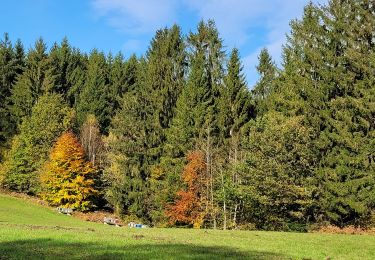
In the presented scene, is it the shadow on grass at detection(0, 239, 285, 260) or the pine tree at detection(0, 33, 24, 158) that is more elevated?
the pine tree at detection(0, 33, 24, 158)

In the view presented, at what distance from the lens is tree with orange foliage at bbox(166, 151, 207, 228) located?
4806cm

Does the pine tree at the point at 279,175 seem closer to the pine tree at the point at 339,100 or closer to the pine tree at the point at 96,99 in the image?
the pine tree at the point at 339,100

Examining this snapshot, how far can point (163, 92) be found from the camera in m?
59.3

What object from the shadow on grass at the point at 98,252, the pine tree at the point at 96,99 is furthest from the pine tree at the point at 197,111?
the shadow on grass at the point at 98,252

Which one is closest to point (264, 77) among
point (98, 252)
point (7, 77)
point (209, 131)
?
point (209, 131)

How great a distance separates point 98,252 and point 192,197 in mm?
34486

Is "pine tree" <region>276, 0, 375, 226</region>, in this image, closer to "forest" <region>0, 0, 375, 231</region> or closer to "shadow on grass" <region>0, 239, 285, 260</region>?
"forest" <region>0, 0, 375, 231</region>

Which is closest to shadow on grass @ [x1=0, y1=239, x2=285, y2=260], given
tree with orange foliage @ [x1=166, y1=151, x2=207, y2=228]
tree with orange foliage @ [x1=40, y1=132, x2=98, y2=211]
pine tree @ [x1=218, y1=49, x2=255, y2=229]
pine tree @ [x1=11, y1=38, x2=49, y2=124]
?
tree with orange foliage @ [x1=166, y1=151, x2=207, y2=228]

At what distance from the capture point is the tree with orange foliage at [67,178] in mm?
57844

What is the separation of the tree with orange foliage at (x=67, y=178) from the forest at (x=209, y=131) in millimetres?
165


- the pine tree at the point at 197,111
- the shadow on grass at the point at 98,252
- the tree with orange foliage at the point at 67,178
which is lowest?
the shadow on grass at the point at 98,252

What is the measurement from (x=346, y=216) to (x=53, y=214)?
1236 inches

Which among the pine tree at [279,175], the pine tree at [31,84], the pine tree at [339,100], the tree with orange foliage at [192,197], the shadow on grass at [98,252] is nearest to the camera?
the shadow on grass at [98,252]

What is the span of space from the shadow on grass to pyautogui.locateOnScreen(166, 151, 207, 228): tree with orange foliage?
3162 centimetres
